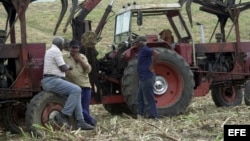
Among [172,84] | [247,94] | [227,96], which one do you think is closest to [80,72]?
[172,84]

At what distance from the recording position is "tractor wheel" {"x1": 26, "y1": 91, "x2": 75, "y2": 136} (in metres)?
9.59

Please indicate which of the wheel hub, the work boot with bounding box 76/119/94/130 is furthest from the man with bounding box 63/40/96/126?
the wheel hub

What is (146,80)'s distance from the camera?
10961 millimetres

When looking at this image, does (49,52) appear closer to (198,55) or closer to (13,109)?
(13,109)

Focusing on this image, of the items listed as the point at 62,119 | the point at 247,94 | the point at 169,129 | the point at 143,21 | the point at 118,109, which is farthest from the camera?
the point at 247,94

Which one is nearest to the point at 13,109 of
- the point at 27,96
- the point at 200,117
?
the point at 27,96

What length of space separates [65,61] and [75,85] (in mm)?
774

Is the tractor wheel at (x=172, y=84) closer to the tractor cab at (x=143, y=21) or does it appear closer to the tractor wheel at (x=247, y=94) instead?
the tractor cab at (x=143, y=21)

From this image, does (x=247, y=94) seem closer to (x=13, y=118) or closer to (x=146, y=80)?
(x=146, y=80)

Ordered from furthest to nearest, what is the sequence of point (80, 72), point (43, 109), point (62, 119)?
point (80, 72)
point (43, 109)
point (62, 119)

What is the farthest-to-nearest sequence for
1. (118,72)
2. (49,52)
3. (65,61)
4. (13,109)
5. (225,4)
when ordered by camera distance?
(225,4)
(118,72)
(13,109)
(65,61)
(49,52)

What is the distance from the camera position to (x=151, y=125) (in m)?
8.98

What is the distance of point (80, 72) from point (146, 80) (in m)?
1.35

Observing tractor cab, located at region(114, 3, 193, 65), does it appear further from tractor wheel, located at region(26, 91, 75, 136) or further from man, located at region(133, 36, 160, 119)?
tractor wheel, located at region(26, 91, 75, 136)
